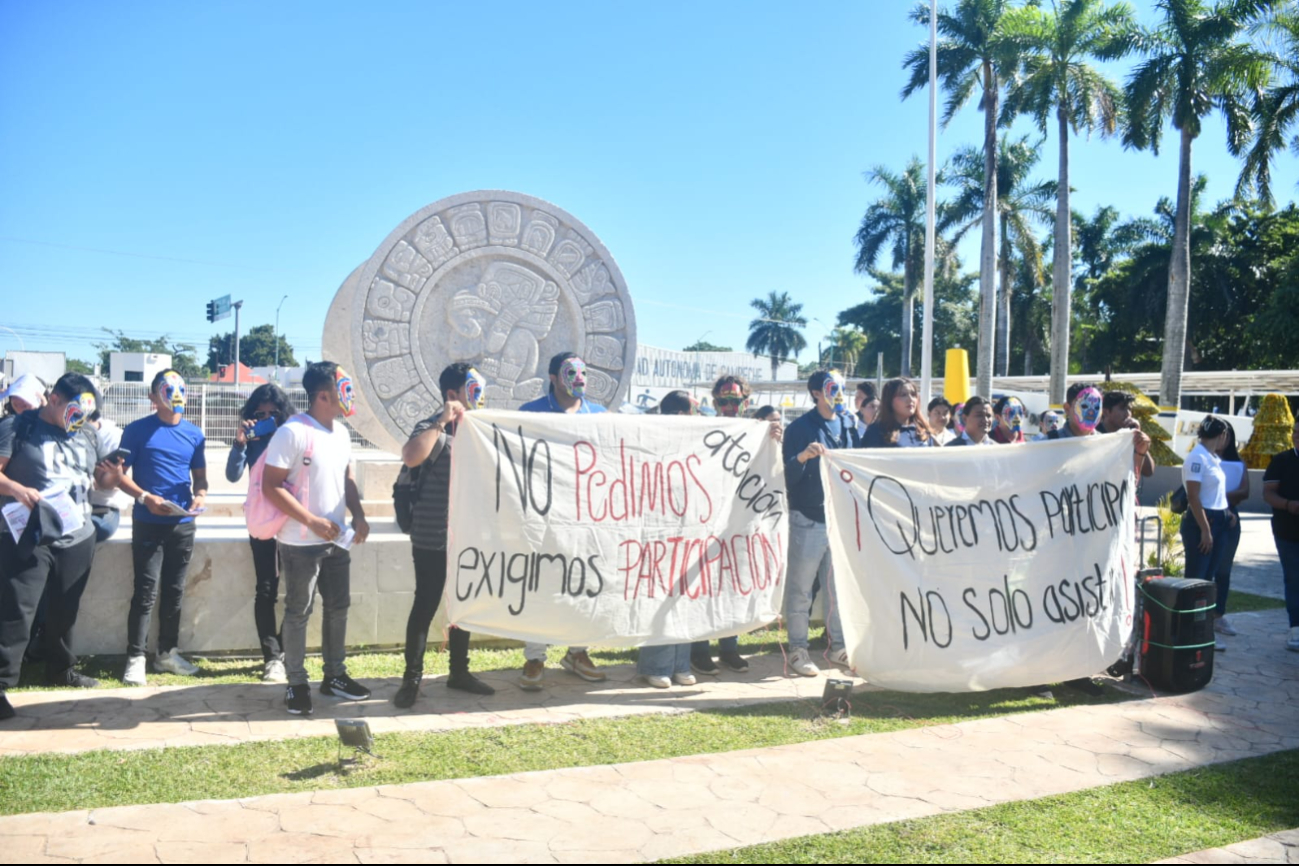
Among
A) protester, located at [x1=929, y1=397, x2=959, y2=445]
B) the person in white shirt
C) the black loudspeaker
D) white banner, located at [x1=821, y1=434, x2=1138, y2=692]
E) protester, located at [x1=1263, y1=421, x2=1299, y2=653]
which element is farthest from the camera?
protester, located at [x1=929, y1=397, x2=959, y2=445]

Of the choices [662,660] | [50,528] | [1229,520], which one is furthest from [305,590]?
[1229,520]

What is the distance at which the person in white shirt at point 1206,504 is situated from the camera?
689 centimetres

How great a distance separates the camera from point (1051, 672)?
5.36m

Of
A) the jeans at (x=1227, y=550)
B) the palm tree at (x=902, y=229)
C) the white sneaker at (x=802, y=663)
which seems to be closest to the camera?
the white sneaker at (x=802, y=663)

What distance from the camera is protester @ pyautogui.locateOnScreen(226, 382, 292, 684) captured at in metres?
5.52

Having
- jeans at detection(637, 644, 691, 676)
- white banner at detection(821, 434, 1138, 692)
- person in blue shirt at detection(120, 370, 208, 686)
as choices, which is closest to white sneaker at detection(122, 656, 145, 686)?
person in blue shirt at detection(120, 370, 208, 686)

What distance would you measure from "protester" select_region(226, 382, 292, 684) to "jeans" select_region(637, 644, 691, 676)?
2.12 metres

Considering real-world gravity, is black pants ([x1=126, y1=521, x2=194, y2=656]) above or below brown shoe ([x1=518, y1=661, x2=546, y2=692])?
above

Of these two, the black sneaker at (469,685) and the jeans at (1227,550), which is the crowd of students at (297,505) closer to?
the black sneaker at (469,685)

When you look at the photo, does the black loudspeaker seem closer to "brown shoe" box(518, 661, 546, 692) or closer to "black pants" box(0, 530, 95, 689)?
"brown shoe" box(518, 661, 546, 692)

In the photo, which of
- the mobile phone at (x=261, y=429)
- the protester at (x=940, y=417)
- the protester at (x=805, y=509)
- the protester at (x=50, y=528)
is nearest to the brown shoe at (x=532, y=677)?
the protester at (x=805, y=509)

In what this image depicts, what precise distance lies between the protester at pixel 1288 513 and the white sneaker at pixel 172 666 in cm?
742

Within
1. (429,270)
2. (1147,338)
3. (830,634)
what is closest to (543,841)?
(830,634)

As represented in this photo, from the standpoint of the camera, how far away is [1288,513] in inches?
265
